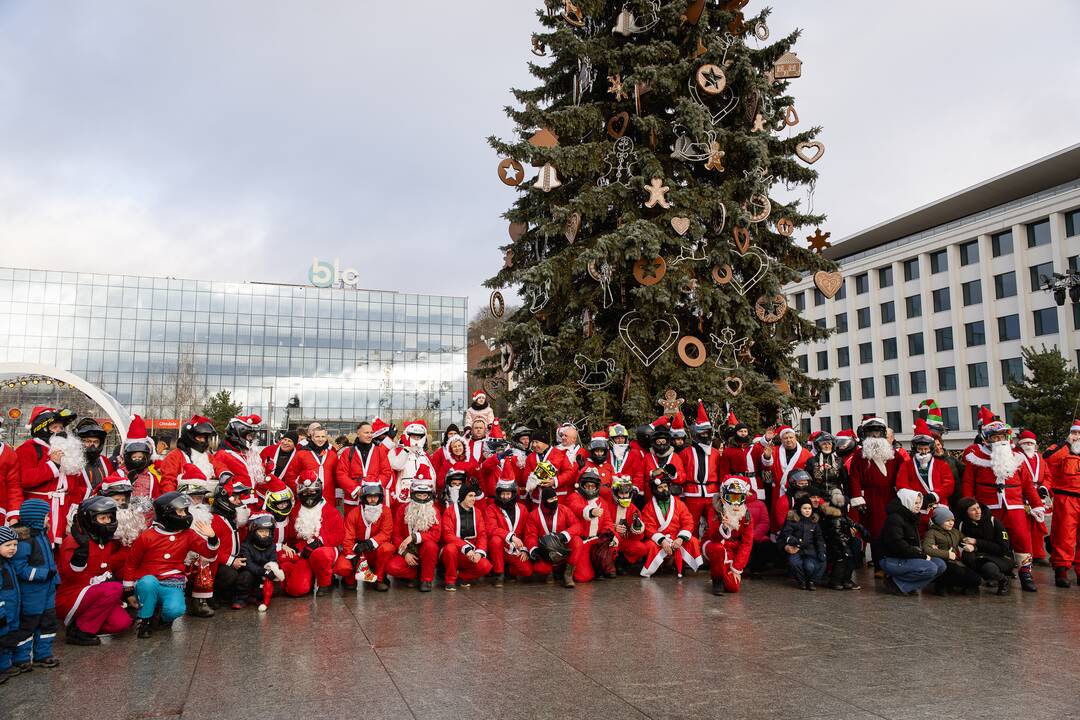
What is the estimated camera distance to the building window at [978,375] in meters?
48.8

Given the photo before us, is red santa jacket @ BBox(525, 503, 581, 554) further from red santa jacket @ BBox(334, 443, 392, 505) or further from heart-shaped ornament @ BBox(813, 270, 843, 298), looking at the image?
heart-shaped ornament @ BBox(813, 270, 843, 298)

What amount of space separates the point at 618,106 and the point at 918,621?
37.9 ft

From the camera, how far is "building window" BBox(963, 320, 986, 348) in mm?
49500

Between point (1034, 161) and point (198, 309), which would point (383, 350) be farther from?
point (1034, 161)

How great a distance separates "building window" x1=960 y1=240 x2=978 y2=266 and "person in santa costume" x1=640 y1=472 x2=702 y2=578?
49.2m

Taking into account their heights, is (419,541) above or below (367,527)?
below

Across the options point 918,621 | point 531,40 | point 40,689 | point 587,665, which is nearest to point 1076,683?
point 918,621

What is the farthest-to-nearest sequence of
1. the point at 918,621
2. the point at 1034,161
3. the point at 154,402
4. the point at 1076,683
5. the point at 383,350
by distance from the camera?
the point at 383,350, the point at 154,402, the point at 1034,161, the point at 918,621, the point at 1076,683

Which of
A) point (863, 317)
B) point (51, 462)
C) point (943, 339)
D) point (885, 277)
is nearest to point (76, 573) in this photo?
point (51, 462)

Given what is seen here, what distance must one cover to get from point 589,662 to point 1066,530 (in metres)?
6.53

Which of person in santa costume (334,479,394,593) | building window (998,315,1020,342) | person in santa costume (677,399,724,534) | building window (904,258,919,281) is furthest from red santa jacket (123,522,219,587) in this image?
building window (904,258,919,281)

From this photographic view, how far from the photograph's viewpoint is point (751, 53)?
15.6 metres

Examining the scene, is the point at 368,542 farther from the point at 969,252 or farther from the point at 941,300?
the point at 941,300

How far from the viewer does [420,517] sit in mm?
8672
